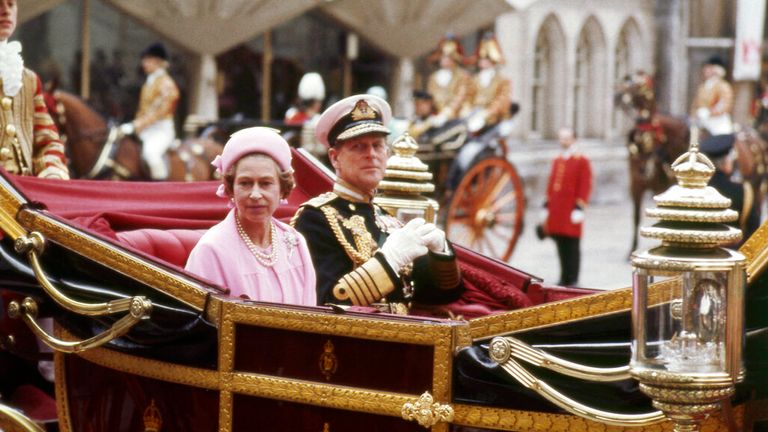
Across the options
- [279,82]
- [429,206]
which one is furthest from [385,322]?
[279,82]

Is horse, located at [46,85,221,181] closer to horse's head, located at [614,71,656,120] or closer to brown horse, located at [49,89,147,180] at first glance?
brown horse, located at [49,89,147,180]

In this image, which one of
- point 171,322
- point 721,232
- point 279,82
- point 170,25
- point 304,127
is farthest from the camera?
point 279,82

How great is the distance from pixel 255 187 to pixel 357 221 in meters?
0.54

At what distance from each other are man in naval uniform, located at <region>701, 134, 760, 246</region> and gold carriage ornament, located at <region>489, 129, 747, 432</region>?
4992 millimetres

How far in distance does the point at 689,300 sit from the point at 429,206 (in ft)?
7.74

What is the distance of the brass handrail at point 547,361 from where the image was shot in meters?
3.03

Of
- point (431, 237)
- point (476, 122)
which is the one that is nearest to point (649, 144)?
point (476, 122)

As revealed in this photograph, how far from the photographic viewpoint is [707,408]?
2.75 metres

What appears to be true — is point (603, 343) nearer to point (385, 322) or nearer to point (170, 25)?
point (385, 322)

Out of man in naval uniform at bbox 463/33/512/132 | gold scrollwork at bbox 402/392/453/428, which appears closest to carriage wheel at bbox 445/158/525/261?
man in naval uniform at bbox 463/33/512/132

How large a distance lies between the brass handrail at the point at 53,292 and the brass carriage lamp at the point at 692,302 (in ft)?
4.97

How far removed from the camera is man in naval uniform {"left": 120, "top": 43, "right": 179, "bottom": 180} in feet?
36.5

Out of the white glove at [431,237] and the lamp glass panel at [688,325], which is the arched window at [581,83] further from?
the lamp glass panel at [688,325]

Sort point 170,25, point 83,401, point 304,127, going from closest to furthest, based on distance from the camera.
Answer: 1. point 83,401
2. point 304,127
3. point 170,25
